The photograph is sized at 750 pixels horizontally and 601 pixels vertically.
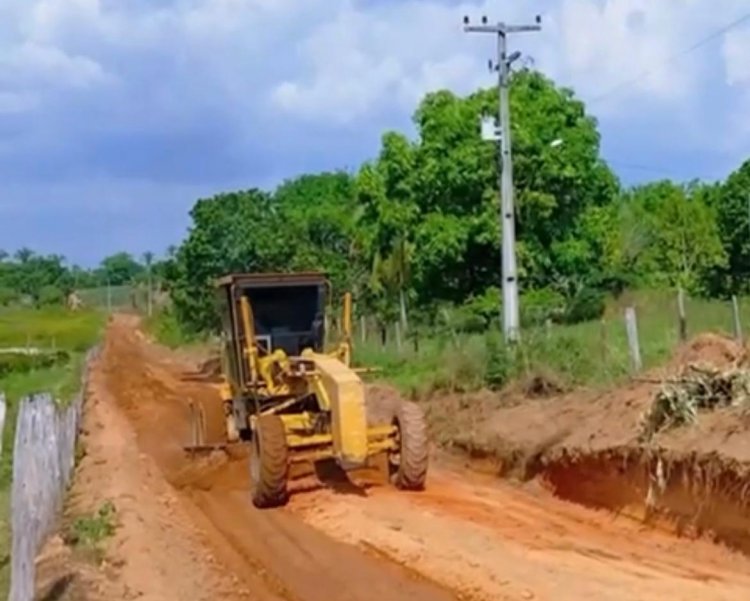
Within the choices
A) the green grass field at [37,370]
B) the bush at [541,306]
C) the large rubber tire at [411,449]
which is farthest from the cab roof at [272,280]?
the bush at [541,306]

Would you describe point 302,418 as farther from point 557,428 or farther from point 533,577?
point 533,577

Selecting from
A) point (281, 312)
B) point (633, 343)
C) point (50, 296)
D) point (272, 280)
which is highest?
point (50, 296)

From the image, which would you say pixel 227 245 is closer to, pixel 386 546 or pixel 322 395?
pixel 322 395

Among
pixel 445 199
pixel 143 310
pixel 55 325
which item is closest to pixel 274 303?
pixel 445 199

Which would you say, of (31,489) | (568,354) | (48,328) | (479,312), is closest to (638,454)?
(568,354)

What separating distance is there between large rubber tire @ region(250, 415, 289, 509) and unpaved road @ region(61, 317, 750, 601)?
0.30 meters

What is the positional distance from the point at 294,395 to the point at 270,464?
2271 mm

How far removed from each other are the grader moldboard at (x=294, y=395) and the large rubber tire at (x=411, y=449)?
0.05ft

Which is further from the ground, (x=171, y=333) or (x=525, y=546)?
(x=171, y=333)

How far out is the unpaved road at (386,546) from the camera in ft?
41.4

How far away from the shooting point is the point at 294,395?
20.1 meters

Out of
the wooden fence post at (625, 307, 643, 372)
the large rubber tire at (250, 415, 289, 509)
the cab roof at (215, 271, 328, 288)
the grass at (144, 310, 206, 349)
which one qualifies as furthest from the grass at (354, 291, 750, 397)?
the grass at (144, 310, 206, 349)

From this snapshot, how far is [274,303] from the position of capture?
21.0 metres

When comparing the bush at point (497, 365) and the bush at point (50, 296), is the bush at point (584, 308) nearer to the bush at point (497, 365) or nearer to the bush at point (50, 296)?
the bush at point (497, 365)
